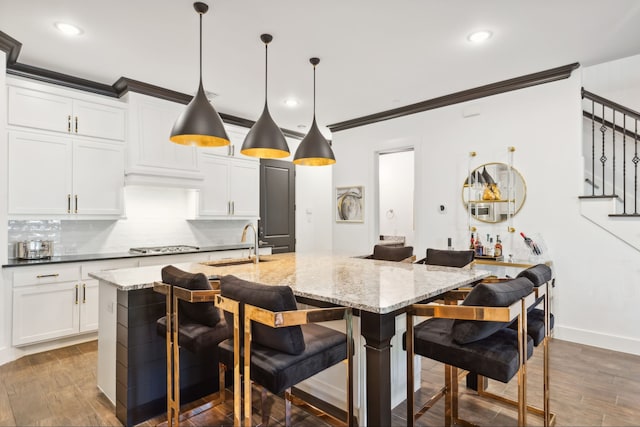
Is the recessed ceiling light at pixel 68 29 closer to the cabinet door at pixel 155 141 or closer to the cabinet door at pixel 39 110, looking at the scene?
the cabinet door at pixel 39 110

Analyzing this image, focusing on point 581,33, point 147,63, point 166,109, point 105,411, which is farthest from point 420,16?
point 105,411

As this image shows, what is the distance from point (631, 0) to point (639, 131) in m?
1.69

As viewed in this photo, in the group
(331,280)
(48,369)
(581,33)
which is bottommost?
(48,369)

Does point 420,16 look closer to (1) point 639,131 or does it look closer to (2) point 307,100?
(2) point 307,100

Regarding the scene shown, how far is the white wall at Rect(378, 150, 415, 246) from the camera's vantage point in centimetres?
784

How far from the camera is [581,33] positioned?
2.93m

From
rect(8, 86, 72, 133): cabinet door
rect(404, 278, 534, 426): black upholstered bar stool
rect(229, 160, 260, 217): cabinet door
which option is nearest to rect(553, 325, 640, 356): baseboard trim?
rect(404, 278, 534, 426): black upholstered bar stool

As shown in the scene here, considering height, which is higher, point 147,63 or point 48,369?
point 147,63

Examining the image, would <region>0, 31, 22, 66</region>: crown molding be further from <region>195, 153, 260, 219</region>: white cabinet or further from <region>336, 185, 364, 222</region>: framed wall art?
<region>336, 185, 364, 222</region>: framed wall art

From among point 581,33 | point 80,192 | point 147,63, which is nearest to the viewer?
point 581,33

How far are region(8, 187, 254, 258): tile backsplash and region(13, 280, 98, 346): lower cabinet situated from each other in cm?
66

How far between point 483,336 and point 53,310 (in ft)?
12.3

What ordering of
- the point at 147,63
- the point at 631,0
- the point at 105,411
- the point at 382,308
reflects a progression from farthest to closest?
the point at 147,63
the point at 631,0
the point at 105,411
the point at 382,308

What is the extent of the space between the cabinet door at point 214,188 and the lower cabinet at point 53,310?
1644mm
